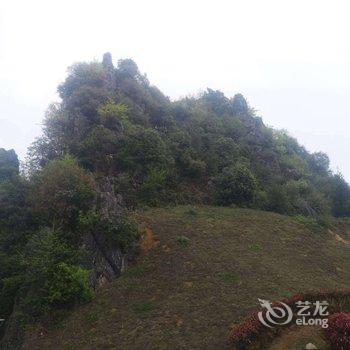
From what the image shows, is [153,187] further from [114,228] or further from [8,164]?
[8,164]

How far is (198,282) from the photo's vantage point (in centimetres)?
1956

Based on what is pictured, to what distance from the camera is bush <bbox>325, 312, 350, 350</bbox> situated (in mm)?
11484

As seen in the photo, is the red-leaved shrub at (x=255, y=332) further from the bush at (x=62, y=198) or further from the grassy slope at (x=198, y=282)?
the bush at (x=62, y=198)

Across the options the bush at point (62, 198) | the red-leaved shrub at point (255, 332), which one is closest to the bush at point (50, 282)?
the bush at point (62, 198)

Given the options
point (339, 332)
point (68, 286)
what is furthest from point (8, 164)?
point (339, 332)

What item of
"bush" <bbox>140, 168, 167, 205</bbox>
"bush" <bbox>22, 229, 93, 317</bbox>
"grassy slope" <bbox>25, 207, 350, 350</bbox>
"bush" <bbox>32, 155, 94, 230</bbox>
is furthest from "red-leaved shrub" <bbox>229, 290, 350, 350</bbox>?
"bush" <bbox>140, 168, 167, 205</bbox>

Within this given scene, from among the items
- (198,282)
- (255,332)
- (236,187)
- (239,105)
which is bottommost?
(255,332)

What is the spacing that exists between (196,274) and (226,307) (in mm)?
3761

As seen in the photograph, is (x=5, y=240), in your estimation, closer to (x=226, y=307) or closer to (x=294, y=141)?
(x=226, y=307)

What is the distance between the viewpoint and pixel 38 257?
774 inches

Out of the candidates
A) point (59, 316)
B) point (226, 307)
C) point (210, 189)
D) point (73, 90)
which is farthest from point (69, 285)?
point (73, 90)

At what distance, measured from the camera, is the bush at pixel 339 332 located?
11484 mm

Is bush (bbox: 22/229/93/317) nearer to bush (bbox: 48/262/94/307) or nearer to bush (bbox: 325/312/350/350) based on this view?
bush (bbox: 48/262/94/307)

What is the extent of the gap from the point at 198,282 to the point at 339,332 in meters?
8.64
